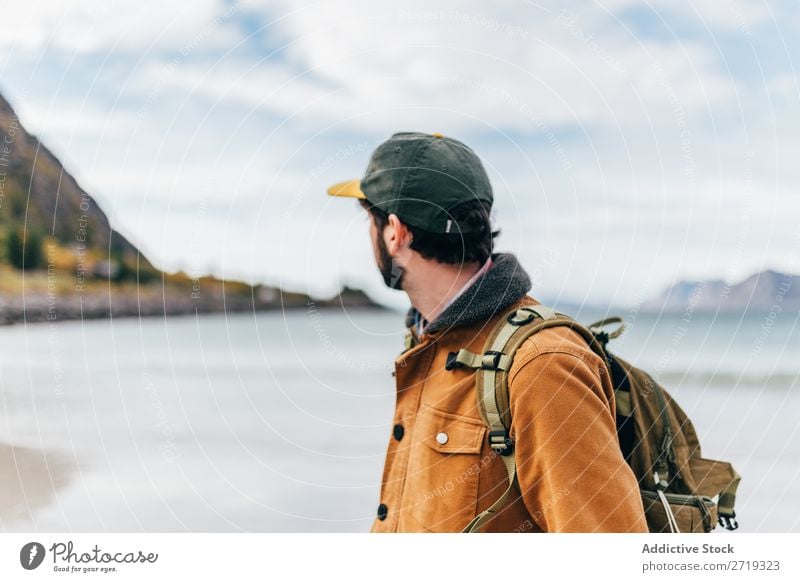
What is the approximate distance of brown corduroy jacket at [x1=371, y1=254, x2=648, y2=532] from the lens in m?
1.76

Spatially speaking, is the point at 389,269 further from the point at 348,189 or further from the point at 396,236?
the point at 348,189

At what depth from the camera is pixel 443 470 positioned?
6.46ft

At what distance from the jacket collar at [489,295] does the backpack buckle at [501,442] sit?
0.33 meters

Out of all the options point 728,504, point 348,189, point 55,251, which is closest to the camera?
point 728,504

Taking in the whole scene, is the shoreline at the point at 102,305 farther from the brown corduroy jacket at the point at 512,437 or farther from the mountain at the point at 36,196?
the brown corduroy jacket at the point at 512,437

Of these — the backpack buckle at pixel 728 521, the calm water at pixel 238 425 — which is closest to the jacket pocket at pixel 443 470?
the backpack buckle at pixel 728 521

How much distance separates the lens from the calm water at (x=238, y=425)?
3984 millimetres

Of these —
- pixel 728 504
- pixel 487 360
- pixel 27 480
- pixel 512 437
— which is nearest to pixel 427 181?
pixel 487 360

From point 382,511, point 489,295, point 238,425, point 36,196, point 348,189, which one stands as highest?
point 36,196

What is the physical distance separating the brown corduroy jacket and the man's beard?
0.18 meters

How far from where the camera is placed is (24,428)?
4.30m

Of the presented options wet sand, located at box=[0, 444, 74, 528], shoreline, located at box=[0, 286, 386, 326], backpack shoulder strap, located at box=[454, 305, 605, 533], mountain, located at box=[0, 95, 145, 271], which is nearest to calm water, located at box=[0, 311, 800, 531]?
wet sand, located at box=[0, 444, 74, 528]

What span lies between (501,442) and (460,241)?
1.99ft
